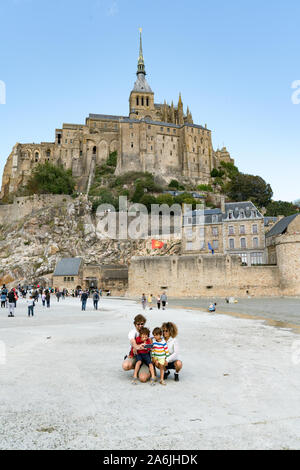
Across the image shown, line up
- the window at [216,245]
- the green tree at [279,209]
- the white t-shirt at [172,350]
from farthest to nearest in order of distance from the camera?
the green tree at [279,209] < the window at [216,245] < the white t-shirt at [172,350]

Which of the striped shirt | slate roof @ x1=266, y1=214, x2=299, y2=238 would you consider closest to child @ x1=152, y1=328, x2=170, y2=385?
the striped shirt

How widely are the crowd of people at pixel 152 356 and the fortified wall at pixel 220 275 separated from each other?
26158 millimetres

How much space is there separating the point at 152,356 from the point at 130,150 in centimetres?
7044

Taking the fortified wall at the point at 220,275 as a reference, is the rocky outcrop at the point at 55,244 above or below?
above

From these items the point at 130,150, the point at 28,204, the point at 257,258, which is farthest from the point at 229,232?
the point at 130,150

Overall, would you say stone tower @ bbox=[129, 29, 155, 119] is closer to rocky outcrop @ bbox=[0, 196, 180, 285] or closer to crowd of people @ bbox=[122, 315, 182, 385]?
rocky outcrop @ bbox=[0, 196, 180, 285]

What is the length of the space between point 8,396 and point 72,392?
85cm

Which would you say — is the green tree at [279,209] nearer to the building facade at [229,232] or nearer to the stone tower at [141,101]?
the building facade at [229,232]

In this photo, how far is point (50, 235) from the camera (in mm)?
50125

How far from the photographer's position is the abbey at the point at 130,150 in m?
73.5

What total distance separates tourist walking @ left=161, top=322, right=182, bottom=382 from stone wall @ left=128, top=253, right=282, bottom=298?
85.5 ft

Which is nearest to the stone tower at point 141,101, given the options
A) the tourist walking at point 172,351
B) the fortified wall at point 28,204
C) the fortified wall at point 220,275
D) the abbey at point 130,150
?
the abbey at point 130,150

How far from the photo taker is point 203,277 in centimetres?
3184
